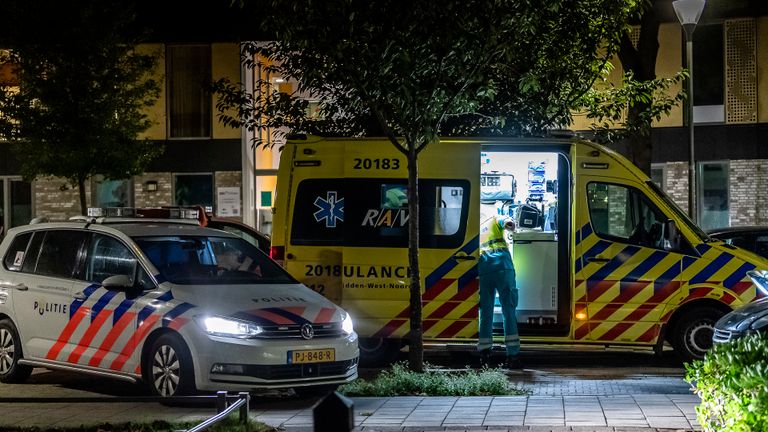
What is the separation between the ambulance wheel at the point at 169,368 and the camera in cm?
979

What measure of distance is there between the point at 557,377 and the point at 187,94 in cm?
1623

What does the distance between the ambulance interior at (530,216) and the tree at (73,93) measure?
10386 millimetres

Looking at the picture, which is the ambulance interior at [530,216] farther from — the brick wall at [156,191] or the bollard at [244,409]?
the brick wall at [156,191]

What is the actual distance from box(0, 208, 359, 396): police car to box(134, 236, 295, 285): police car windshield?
0.01m

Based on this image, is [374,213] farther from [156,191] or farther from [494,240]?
[156,191]

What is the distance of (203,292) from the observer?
10.1 m

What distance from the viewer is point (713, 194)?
80.4 feet

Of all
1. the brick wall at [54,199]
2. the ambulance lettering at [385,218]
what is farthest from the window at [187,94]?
the ambulance lettering at [385,218]

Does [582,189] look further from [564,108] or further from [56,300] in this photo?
[56,300]

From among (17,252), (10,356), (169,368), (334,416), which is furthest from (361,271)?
(334,416)

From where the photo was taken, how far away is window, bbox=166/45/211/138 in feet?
86.9

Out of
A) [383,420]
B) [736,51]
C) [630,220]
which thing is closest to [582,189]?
[630,220]

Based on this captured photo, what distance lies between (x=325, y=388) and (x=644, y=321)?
4.46 metres

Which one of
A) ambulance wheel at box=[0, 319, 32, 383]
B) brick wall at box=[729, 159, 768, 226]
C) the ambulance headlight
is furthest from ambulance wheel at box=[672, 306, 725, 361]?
brick wall at box=[729, 159, 768, 226]
